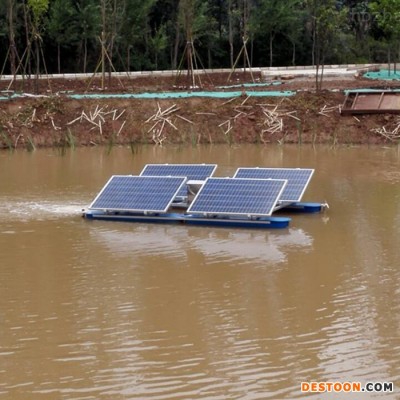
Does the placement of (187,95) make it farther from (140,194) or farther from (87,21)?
(87,21)

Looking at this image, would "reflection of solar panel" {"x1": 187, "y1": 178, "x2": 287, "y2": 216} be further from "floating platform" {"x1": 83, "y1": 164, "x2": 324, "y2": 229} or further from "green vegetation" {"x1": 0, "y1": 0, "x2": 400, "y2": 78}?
"green vegetation" {"x1": 0, "y1": 0, "x2": 400, "y2": 78}

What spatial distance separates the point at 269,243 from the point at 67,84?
92.1 ft

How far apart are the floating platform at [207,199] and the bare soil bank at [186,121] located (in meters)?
11.1

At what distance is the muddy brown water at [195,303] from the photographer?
827cm

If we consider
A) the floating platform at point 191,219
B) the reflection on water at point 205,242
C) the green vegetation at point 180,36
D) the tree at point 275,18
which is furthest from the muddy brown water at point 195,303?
the tree at point 275,18

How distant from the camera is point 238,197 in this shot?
15.2 m

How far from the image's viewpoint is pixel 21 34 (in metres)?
47.8

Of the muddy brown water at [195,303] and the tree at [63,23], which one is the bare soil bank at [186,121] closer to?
the muddy brown water at [195,303]

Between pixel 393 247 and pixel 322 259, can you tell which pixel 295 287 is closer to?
pixel 322 259

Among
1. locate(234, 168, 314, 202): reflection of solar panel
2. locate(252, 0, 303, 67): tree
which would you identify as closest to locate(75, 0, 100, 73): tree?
locate(252, 0, 303, 67): tree

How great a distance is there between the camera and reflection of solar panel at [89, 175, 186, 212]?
51.1 feet

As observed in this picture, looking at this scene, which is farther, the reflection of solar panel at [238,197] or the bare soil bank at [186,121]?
the bare soil bank at [186,121]

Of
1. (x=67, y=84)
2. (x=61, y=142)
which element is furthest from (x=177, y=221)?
(x=67, y=84)

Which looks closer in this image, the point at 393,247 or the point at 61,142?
the point at 393,247
